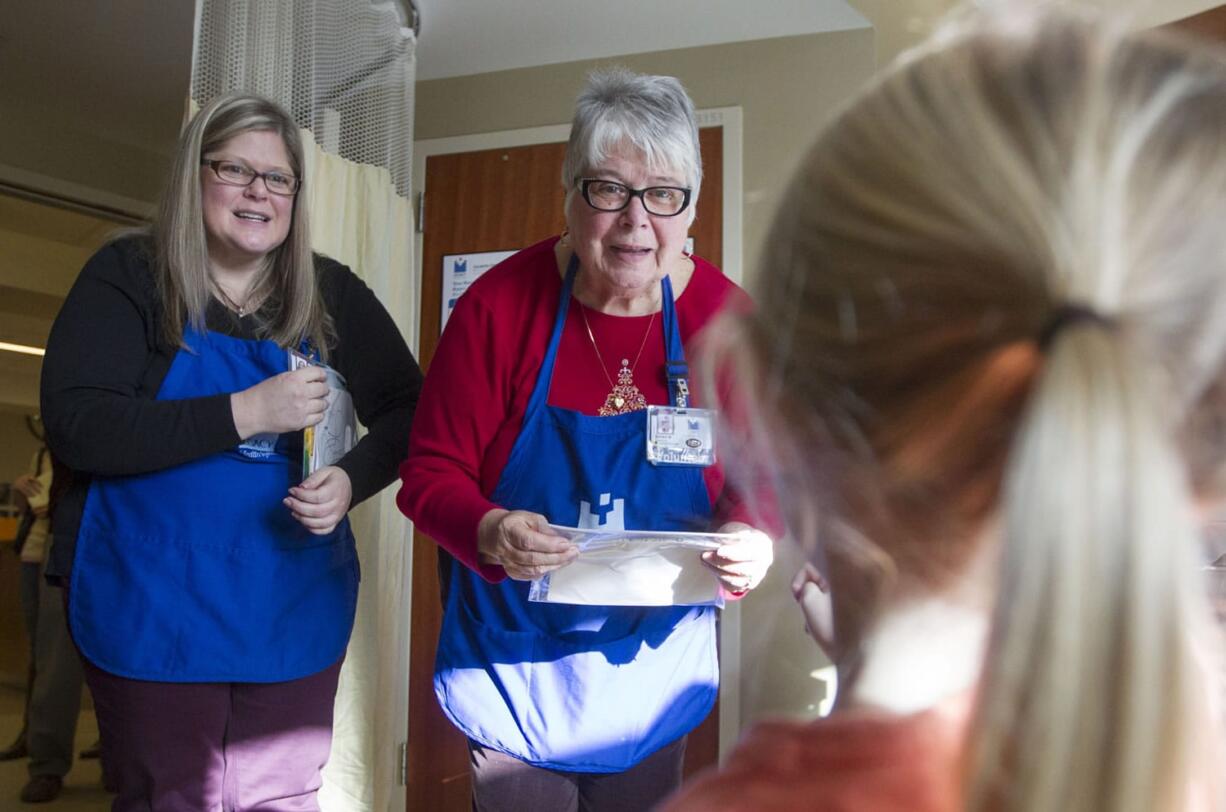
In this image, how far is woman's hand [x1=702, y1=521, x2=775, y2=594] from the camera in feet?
4.18

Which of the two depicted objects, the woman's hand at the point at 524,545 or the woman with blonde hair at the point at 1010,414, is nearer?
the woman with blonde hair at the point at 1010,414

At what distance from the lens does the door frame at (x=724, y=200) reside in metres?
3.00

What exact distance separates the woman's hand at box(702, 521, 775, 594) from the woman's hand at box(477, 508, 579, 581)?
186 millimetres

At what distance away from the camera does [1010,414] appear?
485 millimetres

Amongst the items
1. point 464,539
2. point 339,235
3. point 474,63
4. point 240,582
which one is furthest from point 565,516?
point 474,63

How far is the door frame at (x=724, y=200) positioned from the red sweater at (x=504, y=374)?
1.53m

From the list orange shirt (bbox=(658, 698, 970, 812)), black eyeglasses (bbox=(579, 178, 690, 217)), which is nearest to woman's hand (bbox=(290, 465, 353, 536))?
black eyeglasses (bbox=(579, 178, 690, 217))

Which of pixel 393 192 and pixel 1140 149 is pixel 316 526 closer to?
pixel 1140 149

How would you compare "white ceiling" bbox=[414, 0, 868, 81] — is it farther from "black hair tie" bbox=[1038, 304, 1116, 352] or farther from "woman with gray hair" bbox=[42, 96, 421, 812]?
"black hair tie" bbox=[1038, 304, 1116, 352]

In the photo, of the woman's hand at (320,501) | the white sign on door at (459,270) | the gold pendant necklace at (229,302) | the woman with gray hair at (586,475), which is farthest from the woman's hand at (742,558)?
the white sign on door at (459,270)

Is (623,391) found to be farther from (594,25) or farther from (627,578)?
(594,25)

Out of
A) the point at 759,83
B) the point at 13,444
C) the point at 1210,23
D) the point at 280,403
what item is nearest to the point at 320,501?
the point at 280,403

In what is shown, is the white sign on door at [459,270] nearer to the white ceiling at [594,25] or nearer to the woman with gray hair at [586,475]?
the white ceiling at [594,25]

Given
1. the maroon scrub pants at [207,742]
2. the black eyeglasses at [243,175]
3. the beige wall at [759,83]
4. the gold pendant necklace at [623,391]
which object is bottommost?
the maroon scrub pants at [207,742]
